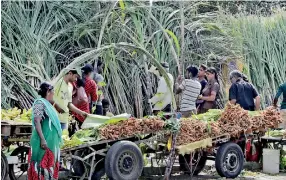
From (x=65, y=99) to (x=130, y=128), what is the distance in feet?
4.64

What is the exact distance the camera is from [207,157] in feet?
28.2

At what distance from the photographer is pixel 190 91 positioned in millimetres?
9359

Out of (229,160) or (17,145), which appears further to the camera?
(229,160)

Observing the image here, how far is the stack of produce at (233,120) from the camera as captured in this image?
27.5 ft

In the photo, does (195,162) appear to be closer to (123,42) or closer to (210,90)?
(210,90)

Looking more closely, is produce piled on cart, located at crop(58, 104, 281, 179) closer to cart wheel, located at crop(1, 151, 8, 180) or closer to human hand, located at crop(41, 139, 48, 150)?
human hand, located at crop(41, 139, 48, 150)

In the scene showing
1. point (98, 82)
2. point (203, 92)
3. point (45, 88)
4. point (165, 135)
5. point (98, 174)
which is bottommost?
point (98, 174)

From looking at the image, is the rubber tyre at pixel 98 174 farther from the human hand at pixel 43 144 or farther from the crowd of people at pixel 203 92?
the crowd of people at pixel 203 92

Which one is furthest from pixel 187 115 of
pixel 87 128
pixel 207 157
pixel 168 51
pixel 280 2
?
pixel 280 2

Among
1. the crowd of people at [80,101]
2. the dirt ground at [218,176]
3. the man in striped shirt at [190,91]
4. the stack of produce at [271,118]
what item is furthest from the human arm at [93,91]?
the stack of produce at [271,118]

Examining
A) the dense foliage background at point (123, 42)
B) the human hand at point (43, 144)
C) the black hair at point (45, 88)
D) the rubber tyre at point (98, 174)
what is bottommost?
the rubber tyre at point (98, 174)

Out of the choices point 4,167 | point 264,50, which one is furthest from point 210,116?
point 264,50

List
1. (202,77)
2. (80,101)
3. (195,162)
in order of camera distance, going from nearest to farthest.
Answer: (195,162) → (80,101) → (202,77)

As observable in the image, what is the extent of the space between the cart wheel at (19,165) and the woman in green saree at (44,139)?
35.2 inches
